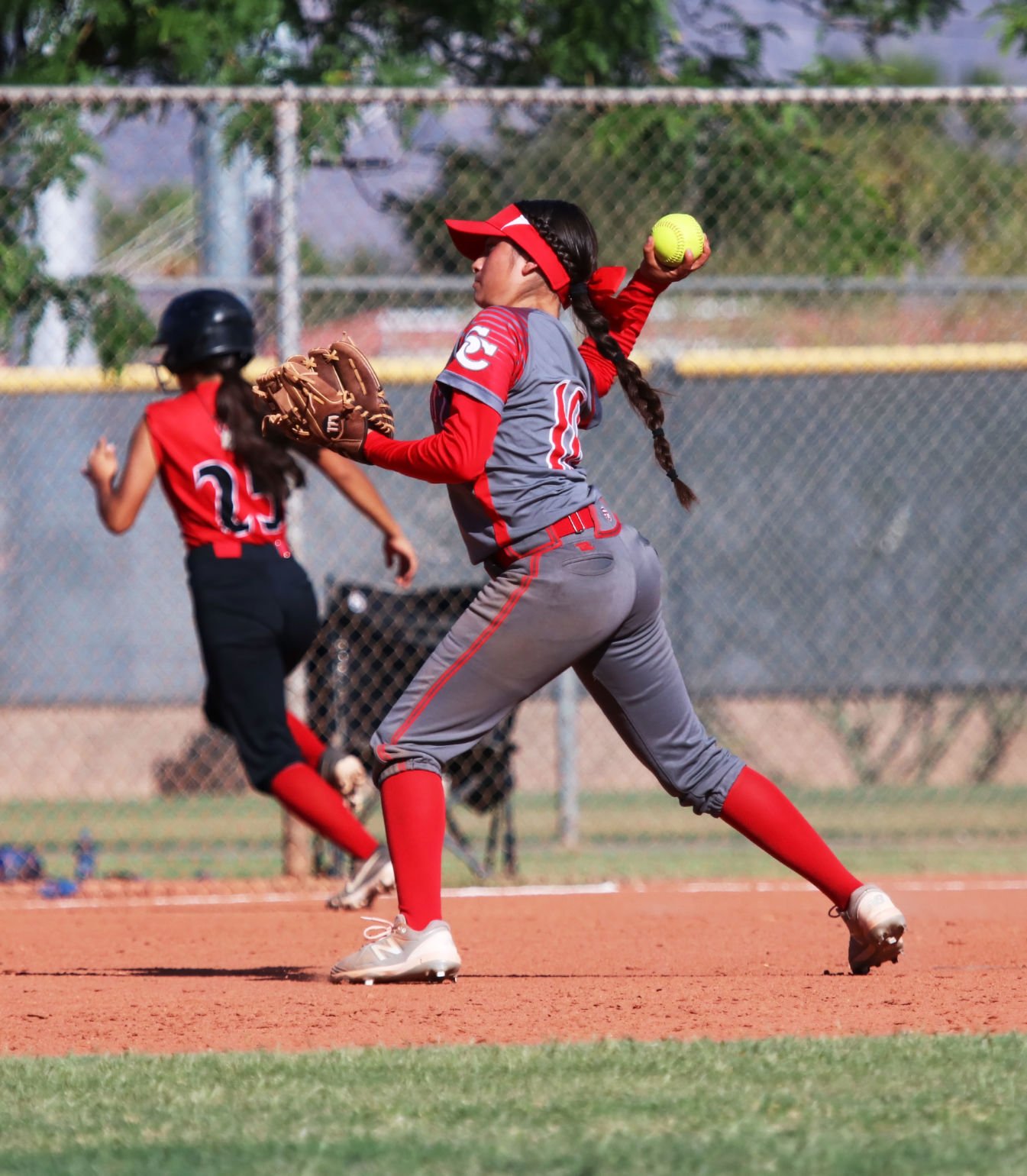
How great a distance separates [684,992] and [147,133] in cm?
533

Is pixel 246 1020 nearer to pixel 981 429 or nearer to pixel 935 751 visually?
pixel 981 429

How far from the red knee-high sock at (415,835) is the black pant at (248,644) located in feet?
5.67

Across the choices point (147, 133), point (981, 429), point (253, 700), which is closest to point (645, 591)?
point (253, 700)

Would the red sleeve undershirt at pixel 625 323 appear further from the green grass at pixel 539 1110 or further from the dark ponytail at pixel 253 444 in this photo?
the green grass at pixel 539 1110

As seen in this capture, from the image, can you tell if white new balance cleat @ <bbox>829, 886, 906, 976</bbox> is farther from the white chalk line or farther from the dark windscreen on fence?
the dark windscreen on fence

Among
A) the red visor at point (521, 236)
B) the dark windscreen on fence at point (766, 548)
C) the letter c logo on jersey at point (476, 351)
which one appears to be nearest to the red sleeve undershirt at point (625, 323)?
the red visor at point (521, 236)

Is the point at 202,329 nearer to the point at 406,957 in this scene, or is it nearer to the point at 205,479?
the point at 205,479

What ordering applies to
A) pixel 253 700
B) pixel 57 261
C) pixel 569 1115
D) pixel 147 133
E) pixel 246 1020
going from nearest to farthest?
pixel 569 1115 → pixel 246 1020 → pixel 253 700 → pixel 147 133 → pixel 57 261

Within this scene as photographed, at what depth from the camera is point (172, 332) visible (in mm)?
6004

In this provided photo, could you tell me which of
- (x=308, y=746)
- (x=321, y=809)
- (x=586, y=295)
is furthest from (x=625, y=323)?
(x=308, y=746)

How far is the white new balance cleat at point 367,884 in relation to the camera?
5574 mm

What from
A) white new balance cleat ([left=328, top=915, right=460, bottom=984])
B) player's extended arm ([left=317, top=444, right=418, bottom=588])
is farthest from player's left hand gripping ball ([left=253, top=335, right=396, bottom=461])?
player's extended arm ([left=317, top=444, right=418, bottom=588])

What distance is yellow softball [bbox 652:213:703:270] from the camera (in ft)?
14.3

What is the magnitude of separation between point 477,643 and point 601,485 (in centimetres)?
503
